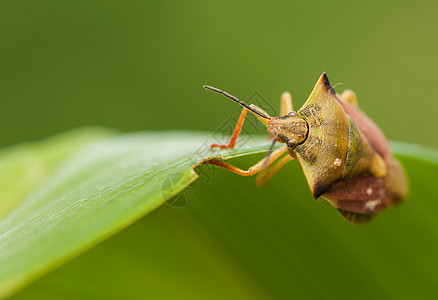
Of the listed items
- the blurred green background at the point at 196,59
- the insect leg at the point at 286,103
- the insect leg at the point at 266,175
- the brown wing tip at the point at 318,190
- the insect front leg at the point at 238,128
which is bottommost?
the brown wing tip at the point at 318,190

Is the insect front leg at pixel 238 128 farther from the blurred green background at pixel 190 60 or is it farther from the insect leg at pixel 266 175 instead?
the blurred green background at pixel 190 60

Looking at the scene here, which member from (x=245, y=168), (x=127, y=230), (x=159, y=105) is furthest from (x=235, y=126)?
(x=159, y=105)

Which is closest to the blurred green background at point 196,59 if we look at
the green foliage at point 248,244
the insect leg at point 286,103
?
the insect leg at point 286,103

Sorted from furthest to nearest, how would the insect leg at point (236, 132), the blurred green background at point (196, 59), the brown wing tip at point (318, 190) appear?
the blurred green background at point (196, 59) < the insect leg at point (236, 132) < the brown wing tip at point (318, 190)

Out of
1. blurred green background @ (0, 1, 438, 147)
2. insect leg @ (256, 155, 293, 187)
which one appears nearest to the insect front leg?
insect leg @ (256, 155, 293, 187)

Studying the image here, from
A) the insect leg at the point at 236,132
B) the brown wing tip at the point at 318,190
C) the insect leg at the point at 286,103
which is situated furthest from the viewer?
the insect leg at the point at 286,103

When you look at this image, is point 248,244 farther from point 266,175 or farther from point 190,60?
point 190,60
